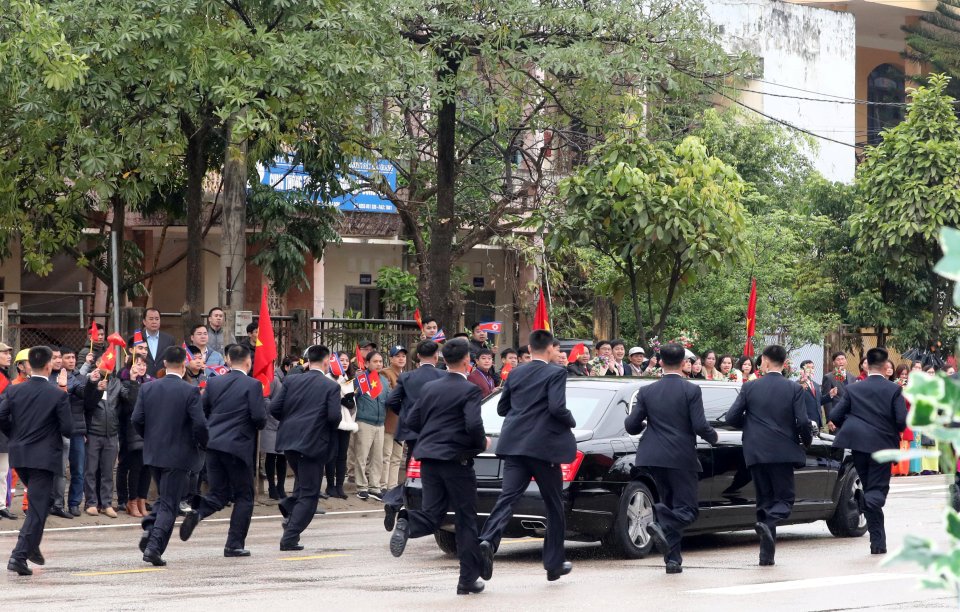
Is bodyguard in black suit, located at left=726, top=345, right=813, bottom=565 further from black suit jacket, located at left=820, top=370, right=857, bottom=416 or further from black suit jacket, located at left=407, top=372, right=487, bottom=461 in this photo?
black suit jacket, located at left=820, top=370, right=857, bottom=416

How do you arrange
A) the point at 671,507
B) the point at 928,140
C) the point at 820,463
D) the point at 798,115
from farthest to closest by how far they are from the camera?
the point at 798,115 < the point at 928,140 < the point at 820,463 < the point at 671,507

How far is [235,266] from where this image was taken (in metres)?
18.1

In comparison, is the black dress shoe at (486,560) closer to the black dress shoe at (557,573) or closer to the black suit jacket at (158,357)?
the black dress shoe at (557,573)

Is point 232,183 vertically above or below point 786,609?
above

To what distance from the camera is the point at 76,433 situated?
49.6ft

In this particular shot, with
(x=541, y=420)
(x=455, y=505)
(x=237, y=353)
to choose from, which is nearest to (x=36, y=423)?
(x=237, y=353)

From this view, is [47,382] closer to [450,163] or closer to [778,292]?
[450,163]

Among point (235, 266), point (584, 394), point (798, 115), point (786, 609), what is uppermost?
point (798, 115)

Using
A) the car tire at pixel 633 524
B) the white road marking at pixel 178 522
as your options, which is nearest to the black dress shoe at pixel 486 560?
the car tire at pixel 633 524

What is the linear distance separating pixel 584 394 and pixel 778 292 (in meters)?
17.7

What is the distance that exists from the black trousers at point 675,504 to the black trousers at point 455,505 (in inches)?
66.4

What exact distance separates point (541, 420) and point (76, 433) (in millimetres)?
6594

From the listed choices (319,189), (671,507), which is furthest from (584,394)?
(319,189)

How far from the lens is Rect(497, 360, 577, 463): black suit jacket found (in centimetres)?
1040
